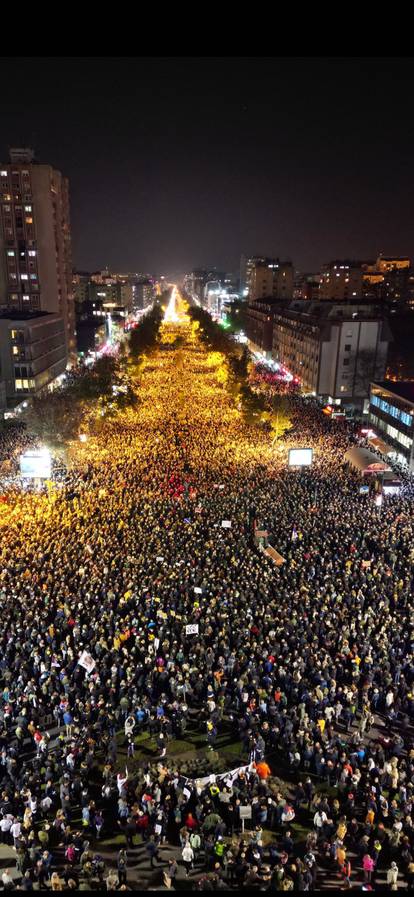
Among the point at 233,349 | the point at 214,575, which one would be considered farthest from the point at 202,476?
the point at 233,349

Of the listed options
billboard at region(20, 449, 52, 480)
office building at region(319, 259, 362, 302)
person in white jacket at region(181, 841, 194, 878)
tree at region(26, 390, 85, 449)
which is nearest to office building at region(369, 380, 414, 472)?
tree at region(26, 390, 85, 449)

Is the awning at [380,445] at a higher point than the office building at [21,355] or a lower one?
lower

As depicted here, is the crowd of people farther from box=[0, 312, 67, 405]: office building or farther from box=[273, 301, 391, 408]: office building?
box=[0, 312, 67, 405]: office building

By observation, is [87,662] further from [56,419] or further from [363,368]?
[363,368]

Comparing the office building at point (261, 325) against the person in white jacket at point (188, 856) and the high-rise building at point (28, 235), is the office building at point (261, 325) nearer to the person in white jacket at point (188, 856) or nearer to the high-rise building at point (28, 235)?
the high-rise building at point (28, 235)

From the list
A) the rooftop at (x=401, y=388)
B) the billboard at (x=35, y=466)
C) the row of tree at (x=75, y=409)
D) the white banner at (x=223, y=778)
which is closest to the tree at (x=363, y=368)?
the rooftop at (x=401, y=388)

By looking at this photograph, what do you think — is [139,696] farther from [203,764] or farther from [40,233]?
[40,233]

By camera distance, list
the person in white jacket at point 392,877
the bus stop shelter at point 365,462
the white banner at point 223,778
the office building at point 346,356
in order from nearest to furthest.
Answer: the person in white jacket at point 392,877
the white banner at point 223,778
the bus stop shelter at point 365,462
the office building at point 346,356

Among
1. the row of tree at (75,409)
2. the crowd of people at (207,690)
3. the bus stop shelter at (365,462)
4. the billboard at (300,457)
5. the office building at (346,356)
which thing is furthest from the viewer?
the office building at (346,356)
